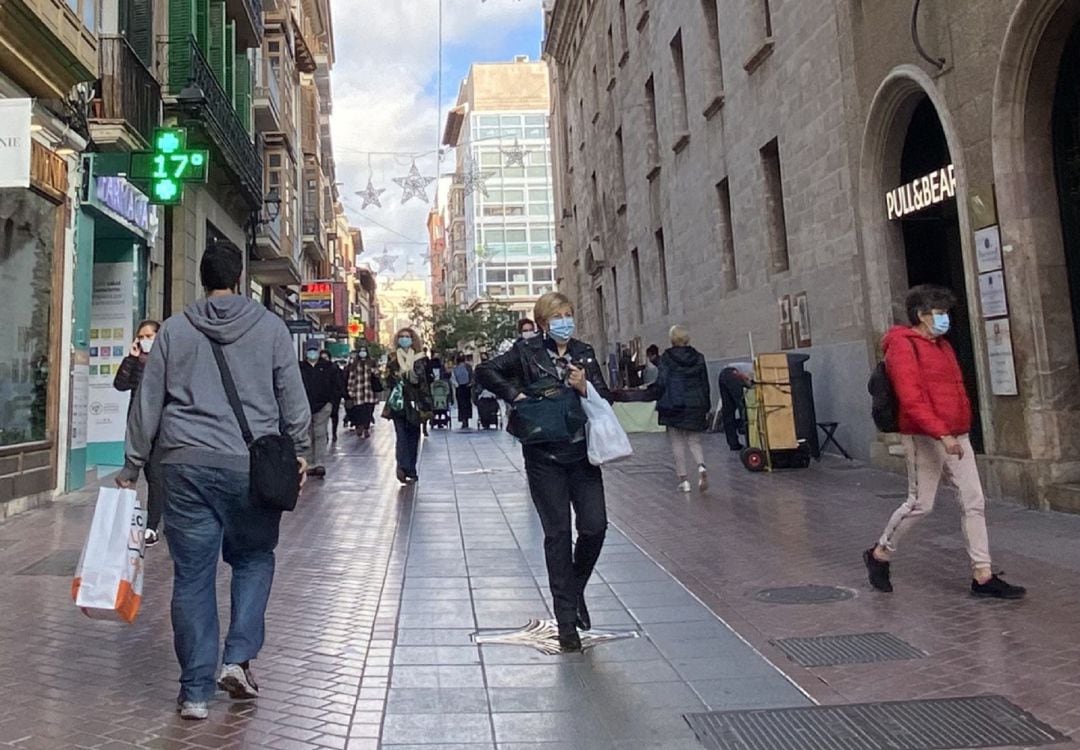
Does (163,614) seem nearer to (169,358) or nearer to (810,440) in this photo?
(169,358)

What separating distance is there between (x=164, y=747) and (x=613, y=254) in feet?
88.4

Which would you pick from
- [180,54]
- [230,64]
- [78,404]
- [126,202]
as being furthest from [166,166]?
[230,64]

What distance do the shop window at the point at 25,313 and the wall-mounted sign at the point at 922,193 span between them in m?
10.0

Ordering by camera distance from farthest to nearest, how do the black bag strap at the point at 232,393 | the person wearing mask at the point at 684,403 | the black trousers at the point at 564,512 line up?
the person wearing mask at the point at 684,403, the black trousers at the point at 564,512, the black bag strap at the point at 232,393

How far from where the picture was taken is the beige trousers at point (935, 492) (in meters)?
5.74

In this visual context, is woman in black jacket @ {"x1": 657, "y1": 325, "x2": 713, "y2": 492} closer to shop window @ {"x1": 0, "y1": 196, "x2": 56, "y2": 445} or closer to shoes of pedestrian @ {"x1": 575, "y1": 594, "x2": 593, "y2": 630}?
shoes of pedestrian @ {"x1": 575, "y1": 594, "x2": 593, "y2": 630}

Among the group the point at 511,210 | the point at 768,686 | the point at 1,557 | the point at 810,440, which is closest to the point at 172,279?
the point at 1,557

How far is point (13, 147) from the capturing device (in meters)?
9.11

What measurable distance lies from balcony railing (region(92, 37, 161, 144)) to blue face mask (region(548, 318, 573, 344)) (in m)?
10.4

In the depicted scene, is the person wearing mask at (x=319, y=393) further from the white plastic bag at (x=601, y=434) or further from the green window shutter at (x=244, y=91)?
the green window shutter at (x=244, y=91)

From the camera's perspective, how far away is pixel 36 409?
11.1m

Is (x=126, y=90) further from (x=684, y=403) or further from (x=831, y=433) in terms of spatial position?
(x=831, y=433)

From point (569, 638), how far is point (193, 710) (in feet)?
6.16

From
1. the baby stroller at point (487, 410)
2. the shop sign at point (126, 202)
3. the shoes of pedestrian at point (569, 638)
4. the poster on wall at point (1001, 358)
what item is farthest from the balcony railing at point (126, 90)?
the poster on wall at point (1001, 358)
